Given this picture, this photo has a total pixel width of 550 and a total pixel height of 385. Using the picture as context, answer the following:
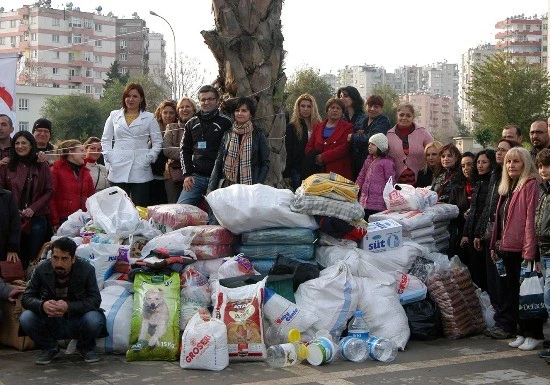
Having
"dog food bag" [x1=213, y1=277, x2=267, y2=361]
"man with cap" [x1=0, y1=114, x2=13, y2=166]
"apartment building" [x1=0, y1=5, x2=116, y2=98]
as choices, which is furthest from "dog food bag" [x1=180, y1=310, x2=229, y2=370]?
"apartment building" [x1=0, y1=5, x2=116, y2=98]

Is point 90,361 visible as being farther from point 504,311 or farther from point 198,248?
point 504,311

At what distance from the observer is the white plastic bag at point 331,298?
790cm

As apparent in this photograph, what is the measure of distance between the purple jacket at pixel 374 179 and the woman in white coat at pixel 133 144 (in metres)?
2.34

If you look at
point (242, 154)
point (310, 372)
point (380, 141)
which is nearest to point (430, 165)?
point (380, 141)

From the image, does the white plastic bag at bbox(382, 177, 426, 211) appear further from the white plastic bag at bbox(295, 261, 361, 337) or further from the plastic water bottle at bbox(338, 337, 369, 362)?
the plastic water bottle at bbox(338, 337, 369, 362)

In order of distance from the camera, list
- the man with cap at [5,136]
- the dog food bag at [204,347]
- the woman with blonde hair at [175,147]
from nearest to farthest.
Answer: the dog food bag at [204,347]
the man with cap at [5,136]
the woman with blonde hair at [175,147]

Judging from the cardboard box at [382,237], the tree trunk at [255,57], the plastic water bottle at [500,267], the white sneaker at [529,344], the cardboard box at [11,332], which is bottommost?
the white sneaker at [529,344]

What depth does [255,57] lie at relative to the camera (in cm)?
1014

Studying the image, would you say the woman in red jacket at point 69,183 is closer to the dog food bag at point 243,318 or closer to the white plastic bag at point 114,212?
the white plastic bag at point 114,212

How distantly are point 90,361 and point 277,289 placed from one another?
172cm

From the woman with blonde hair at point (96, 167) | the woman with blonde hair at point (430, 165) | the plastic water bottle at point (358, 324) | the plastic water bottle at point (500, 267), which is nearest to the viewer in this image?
the plastic water bottle at point (358, 324)

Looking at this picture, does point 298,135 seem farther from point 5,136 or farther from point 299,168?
point 5,136

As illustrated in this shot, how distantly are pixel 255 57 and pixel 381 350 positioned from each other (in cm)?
402

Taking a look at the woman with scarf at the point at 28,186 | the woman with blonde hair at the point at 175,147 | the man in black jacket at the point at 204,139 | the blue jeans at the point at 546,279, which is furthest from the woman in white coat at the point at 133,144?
the blue jeans at the point at 546,279
